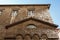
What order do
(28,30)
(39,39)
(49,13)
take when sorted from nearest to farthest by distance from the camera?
(39,39) < (28,30) < (49,13)

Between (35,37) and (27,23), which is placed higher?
(27,23)

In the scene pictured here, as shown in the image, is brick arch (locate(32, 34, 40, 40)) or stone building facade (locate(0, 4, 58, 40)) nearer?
brick arch (locate(32, 34, 40, 40))

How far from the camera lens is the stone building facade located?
15.8 meters

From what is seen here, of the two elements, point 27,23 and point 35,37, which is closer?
point 35,37

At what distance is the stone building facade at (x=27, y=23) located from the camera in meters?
15.8

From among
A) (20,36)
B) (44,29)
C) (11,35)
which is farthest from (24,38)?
(44,29)

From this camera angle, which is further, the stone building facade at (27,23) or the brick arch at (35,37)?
the stone building facade at (27,23)

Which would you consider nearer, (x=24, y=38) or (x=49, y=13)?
(x=24, y=38)

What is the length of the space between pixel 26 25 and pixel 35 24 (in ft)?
3.65

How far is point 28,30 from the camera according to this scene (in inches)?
646

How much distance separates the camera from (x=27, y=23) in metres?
17.7

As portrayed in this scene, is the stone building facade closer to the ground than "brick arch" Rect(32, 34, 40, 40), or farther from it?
farther from it

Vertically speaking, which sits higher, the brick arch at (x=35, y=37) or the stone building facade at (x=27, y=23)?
the stone building facade at (x=27, y=23)

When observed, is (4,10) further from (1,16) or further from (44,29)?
(44,29)
